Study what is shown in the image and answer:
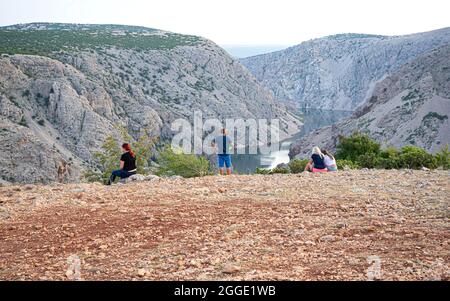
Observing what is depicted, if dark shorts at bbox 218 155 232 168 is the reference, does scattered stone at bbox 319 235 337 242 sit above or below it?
above

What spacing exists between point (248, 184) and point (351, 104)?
156825 mm

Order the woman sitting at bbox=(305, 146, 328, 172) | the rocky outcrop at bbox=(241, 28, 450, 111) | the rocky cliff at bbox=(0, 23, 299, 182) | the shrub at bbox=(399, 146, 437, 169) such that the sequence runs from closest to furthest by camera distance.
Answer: the woman sitting at bbox=(305, 146, 328, 172) → the shrub at bbox=(399, 146, 437, 169) → the rocky cliff at bbox=(0, 23, 299, 182) → the rocky outcrop at bbox=(241, 28, 450, 111)

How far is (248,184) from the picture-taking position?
11.8 metres

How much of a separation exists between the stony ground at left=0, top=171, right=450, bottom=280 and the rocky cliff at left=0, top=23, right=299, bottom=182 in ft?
102

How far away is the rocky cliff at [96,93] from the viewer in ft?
166

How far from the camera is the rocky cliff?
5047 centimetres

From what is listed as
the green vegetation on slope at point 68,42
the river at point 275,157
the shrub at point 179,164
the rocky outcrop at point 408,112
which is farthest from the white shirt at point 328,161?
the green vegetation on slope at point 68,42

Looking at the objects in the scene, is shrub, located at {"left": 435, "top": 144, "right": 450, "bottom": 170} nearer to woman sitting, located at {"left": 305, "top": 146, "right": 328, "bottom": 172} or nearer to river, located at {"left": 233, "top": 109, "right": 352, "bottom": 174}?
woman sitting, located at {"left": 305, "top": 146, "right": 328, "bottom": 172}

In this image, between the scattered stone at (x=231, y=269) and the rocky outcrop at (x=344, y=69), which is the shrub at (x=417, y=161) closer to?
the scattered stone at (x=231, y=269)

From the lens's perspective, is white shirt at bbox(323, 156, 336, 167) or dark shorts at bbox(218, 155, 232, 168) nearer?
white shirt at bbox(323, 156, 336, 167)

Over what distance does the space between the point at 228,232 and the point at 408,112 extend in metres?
62.9

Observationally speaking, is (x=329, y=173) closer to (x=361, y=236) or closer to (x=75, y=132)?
(x=361, y=236)

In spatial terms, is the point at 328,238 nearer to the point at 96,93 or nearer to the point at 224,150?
the point at 224,150

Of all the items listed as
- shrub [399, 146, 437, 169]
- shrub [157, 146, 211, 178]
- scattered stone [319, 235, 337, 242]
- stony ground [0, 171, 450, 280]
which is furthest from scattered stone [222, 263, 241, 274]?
shrub [157, 146, 211, 178]
